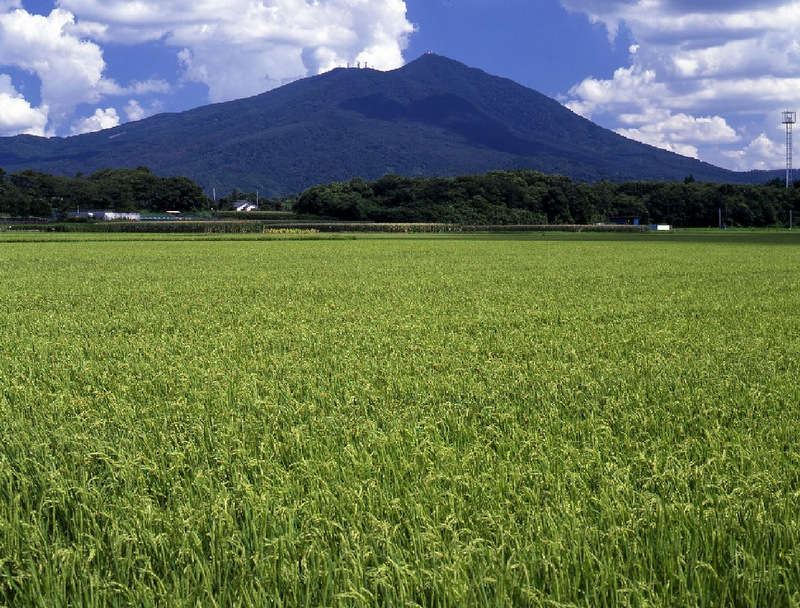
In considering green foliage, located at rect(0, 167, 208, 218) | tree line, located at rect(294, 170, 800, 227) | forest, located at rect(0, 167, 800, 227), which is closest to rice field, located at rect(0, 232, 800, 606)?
tree line, located at rect(294, 170, 800, 227)

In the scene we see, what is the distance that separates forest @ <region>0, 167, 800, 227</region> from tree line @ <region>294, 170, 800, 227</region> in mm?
200

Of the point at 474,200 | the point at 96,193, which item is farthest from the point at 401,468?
the point at 96,193

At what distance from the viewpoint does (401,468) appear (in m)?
5.53

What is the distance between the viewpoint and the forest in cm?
14662

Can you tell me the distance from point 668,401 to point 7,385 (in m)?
7.66

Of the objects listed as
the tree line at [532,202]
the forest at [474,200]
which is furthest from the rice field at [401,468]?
the forest at [474,200]

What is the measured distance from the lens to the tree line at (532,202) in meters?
147

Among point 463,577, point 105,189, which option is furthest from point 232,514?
point 105,189

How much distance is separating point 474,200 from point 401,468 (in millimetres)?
146317

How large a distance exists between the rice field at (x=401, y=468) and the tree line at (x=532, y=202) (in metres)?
134

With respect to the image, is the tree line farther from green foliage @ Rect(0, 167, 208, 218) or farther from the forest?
green foliage @ Rect(0, 167, 208, 218)

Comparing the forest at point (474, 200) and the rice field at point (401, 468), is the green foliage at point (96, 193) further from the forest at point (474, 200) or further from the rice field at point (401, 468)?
the rice field at point (401, 468)

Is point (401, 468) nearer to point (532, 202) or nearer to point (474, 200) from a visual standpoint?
point (474, 200)

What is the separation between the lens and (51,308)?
18.9 metres
